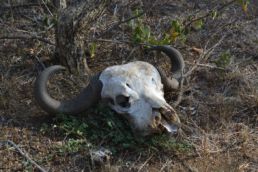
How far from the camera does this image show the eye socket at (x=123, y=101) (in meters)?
4.57

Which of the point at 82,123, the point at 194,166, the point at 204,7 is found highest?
the point at 204,7

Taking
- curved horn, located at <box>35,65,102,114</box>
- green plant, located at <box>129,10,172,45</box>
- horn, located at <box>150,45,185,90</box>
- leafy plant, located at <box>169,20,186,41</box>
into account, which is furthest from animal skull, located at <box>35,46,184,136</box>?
leafy plant, located at <box>169,20,186,41</box>

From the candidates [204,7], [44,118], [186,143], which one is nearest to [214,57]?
[204,7]

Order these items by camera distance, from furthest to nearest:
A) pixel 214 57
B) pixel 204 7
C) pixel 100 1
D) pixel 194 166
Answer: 1. pixel 204 7
2. pixel 214 57
3. pixel 100 1
4. pixel 194 166

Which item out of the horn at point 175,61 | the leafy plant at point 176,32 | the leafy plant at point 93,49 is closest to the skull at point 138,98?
the horn at point 175,61

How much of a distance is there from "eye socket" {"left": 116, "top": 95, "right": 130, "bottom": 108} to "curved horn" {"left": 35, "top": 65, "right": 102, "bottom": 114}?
0.21m

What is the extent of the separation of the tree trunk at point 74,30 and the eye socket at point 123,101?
0.88 m

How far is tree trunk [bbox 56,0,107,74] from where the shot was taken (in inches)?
203

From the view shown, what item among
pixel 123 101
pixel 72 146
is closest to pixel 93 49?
pixel 123 101

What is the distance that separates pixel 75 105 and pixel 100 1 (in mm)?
1116

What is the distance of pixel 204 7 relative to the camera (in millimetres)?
6887

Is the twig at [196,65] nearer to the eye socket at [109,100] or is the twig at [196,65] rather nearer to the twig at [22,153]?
the eye socket at [109,100]

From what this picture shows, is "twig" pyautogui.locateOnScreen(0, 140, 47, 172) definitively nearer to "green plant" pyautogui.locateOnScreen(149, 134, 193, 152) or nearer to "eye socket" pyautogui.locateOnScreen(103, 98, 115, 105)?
"eye socket" pyautogui.locateOnScreen(103, 98, 115, 105)

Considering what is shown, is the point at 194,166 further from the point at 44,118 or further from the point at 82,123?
the point at 44,118
